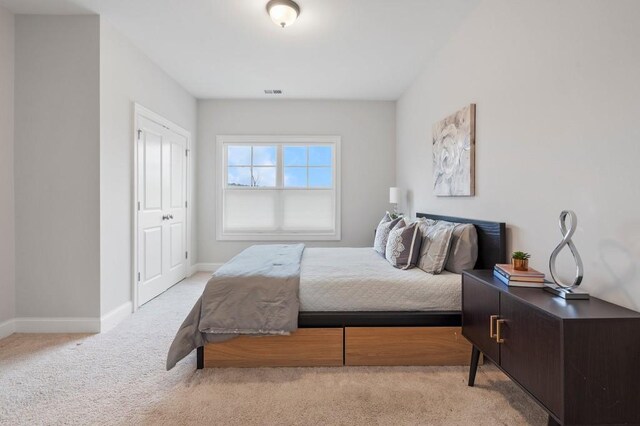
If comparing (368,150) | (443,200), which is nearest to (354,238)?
(368,150)

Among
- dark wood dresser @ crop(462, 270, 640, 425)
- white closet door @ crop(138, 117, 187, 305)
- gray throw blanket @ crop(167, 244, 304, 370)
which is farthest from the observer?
white closet door @ crop(138, 117, 187, 305)

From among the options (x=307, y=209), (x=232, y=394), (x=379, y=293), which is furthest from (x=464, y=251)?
(x=307, y=209)

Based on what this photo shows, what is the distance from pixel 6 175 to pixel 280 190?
302 cm

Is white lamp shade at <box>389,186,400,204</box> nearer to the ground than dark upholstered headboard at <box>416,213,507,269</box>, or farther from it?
farther from it

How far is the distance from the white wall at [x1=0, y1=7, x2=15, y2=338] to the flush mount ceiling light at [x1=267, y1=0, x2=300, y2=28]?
2192mm

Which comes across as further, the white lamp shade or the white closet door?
the white lamp shade

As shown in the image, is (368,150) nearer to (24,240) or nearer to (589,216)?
(589,216)

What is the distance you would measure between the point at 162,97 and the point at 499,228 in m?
3.81

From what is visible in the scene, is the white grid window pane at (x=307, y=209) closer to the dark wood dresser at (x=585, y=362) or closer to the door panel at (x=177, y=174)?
the door panel at (x=177, y=174)

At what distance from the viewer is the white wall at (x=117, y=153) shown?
2621mm

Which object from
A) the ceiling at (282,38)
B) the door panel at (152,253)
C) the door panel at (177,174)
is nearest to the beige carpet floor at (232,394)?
the door panel at (152,253)

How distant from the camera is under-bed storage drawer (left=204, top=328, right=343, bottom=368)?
198cm

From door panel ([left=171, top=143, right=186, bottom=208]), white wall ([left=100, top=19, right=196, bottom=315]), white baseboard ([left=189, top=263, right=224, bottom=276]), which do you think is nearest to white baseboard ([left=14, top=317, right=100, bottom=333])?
white wall ([left=100, top=19, right=196, bottom=315])

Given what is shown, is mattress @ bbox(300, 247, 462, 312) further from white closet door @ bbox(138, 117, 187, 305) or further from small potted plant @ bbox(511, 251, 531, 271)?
white closet door @ bbox(138, 117, 187, 305)
